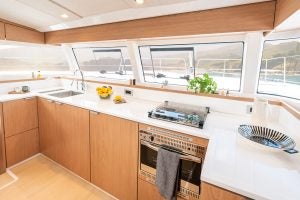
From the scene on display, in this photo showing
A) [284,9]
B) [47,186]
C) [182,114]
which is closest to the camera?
[284,9]

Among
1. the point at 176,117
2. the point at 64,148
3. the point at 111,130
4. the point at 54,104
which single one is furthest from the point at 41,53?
the point at 176,117

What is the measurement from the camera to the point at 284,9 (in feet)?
3.50

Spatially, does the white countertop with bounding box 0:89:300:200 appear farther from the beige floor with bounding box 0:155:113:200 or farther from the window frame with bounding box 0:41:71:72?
the window frame with bounding box 0:41:71:72

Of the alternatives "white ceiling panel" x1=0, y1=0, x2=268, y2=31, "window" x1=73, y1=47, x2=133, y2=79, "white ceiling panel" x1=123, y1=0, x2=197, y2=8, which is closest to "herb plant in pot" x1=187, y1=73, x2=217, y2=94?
"white ceiling panel" x1=0, y1=0, x2=268, y2=31

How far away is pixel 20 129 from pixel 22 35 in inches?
53.5

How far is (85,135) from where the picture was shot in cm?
191

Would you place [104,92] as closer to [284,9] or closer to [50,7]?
[50,7]

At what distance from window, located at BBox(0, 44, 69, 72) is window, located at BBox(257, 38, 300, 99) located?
10.6 feet

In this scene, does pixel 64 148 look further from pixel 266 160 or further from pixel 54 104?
pixel 266 160

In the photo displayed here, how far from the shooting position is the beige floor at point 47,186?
1.85m

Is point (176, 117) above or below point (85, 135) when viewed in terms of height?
above

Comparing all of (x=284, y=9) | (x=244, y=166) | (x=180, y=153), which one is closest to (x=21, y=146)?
(x=180, y=153)

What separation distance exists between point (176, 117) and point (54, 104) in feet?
5.33

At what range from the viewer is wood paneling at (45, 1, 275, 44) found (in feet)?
4.32
